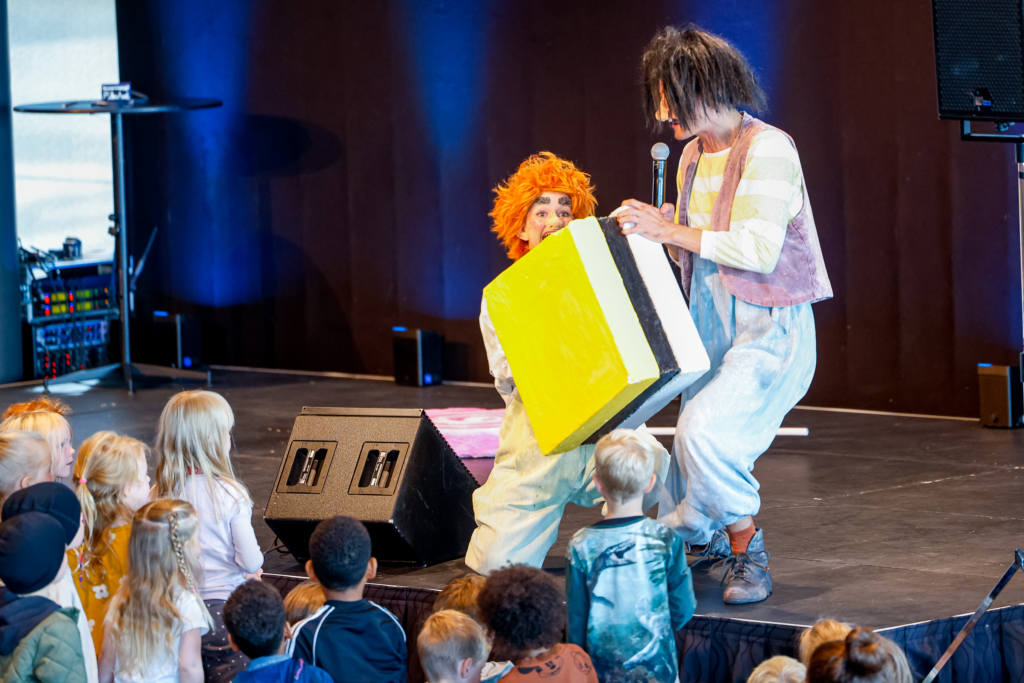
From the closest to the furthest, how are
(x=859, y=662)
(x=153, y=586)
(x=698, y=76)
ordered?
(x=859, y=662) → (x=153, y=586) → (x=698, y=76)

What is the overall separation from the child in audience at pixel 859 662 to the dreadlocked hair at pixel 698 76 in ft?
5.05

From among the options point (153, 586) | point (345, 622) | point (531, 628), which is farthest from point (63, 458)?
point (531, 628)

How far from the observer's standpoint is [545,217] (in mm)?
3438

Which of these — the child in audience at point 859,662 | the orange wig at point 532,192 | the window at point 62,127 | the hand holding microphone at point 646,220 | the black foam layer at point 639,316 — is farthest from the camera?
the window at point 62,127

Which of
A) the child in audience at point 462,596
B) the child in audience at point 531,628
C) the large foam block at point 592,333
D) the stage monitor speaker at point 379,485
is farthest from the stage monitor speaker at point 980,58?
the child in audience at point 531,628

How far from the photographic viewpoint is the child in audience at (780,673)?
2.06 m

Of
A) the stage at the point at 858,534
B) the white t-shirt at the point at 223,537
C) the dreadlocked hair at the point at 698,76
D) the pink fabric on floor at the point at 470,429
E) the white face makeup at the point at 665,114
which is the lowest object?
the stage at the point at 858,534

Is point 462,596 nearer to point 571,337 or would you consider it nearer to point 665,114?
point 571,337

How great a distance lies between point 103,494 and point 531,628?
113 centimetres

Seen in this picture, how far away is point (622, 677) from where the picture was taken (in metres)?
2.50

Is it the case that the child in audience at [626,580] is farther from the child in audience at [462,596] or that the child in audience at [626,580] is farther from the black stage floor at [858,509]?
the black stage floor at [858,509]

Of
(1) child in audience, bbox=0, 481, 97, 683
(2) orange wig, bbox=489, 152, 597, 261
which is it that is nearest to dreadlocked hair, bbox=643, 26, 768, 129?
(2) orange wig, bbox=489, 152, 597, 261

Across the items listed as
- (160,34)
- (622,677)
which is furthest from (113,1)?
(622,677)

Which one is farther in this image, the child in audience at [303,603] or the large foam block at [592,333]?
the large foam block at [592,333]
